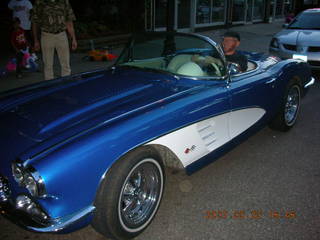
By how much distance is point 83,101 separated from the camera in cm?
286

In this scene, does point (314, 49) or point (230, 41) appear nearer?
point (230, 41)

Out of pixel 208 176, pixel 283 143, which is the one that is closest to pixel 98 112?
pixel 208 176

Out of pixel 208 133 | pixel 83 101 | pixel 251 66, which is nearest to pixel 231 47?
pixel 251 66

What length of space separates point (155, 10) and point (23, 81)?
8052mm

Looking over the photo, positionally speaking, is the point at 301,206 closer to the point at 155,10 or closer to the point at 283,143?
the point at 283,143

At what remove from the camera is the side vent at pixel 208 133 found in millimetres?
2894

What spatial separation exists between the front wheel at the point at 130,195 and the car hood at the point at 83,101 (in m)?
0.38

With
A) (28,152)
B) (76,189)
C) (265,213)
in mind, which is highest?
(28,152)

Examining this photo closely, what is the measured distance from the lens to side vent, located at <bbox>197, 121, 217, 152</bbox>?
2894mm

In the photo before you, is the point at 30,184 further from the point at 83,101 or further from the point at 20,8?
the point at 20,8

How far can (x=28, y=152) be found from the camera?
214 cm

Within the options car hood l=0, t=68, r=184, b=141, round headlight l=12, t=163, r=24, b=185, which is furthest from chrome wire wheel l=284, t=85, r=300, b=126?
round headlight l=12, t=163, r=24, b=185

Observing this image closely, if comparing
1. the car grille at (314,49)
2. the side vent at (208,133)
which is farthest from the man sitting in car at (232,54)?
the car grille at (314,49)

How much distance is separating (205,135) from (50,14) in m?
3.90
